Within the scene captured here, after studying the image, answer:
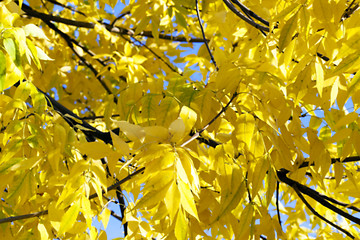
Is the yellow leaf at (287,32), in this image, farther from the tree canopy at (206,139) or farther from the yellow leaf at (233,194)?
the yellow leaf at (233,194)

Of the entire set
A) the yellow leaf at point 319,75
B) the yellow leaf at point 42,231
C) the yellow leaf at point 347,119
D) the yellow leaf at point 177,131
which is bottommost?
the yellow leaf at point 42,231

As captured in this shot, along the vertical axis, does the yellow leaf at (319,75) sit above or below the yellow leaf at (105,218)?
above

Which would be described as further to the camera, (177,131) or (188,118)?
(188,118)

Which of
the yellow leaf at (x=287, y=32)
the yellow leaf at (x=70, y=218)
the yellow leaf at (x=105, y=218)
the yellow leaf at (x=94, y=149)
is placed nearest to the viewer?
the yellow leaf at (x=94, y=149)

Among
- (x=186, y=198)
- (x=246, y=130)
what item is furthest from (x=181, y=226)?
(x=246, y=130)

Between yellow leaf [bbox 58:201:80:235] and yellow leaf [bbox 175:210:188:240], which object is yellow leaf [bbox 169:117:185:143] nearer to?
yellow leaf [bbox 175:210:188:240]

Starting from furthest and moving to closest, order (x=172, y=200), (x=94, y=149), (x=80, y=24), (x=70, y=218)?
(x=80, y=24) → (x=70, y=218) → (x=94, y=149) → (x=172, y=200)

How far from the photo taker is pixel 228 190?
141 centimetres

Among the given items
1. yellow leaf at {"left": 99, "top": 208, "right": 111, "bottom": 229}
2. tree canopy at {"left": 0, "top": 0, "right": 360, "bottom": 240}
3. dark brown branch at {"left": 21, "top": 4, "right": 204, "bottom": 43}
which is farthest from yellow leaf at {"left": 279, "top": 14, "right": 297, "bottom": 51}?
dark brown branch at {"left": 21, "top": 4, "right": 204, "bottom": 43}

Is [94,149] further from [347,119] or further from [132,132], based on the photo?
[347,119]

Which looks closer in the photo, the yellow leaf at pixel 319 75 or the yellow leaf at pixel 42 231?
the yellow leaf at pixel 319 75

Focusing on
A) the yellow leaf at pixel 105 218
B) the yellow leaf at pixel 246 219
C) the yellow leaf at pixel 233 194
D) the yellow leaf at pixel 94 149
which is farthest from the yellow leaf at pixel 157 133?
the yellow leaf at pixel 105 218

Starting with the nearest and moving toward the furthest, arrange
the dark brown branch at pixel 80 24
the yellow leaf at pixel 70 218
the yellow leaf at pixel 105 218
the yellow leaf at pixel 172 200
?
1. the yellow leaf at pixel 172 200
2. the yellow leaf at pixel 70 218
3. the yellow leaf at pixel 105 218
4. the dark brown branch at pixel 80 24

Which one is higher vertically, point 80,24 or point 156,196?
point 80,24
